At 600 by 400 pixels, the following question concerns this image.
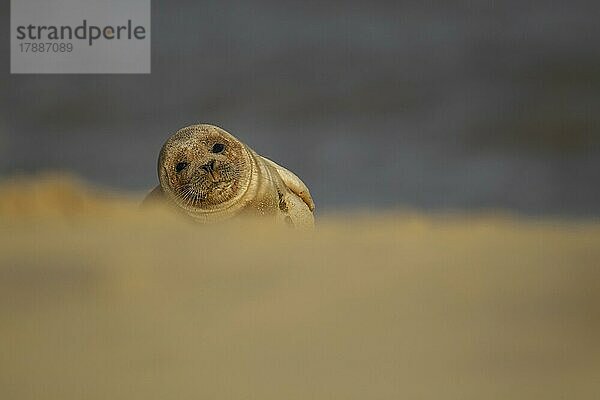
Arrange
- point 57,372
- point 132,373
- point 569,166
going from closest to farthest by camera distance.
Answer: point 132,373, point 57,372, point 569,166

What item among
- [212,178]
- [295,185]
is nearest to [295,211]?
[295,185]

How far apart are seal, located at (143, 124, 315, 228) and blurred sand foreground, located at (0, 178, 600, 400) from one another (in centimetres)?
5

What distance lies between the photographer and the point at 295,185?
2637mm

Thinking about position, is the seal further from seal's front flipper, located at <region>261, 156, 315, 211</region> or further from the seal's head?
seal's front flipper, located at <region>261, 156, 315, 211</region>

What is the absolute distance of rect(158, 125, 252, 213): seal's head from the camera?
7.64ft

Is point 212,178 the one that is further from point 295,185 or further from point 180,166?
point 295,185

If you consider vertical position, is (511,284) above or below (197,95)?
below

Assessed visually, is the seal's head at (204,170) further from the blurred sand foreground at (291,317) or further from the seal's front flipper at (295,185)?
the seal's front flipper at (295,185)

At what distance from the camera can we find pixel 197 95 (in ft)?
9.59

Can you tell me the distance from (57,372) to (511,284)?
1130 mm

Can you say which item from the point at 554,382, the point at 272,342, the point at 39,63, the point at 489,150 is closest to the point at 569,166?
the point at 489,150

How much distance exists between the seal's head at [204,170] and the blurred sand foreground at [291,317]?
2.7 inches

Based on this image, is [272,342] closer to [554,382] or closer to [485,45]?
[554,382]

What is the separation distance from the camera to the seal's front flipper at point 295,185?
262 centimetres
